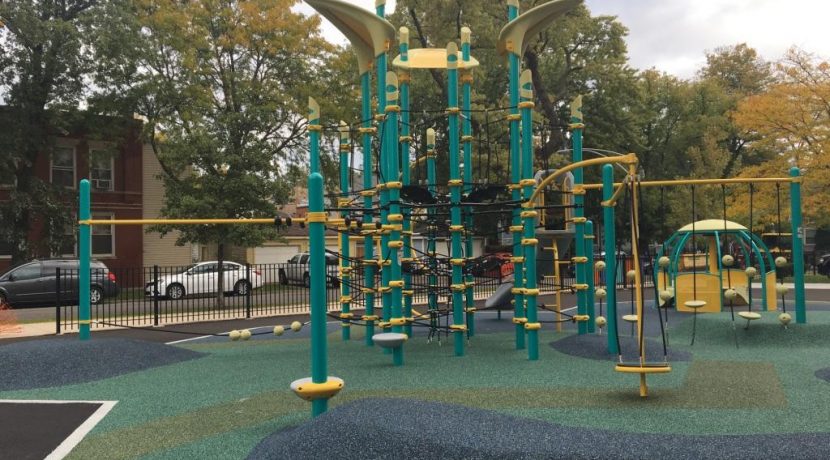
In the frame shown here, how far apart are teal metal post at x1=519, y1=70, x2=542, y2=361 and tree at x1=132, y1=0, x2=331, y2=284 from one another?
13013 mm

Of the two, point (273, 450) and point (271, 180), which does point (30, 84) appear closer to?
point (271, 180)

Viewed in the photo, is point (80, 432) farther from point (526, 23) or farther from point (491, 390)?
point (526, 23)

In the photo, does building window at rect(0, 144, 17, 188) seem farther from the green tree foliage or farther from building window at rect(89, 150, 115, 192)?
the green tree foliage

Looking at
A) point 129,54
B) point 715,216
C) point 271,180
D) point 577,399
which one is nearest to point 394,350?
point 577,399

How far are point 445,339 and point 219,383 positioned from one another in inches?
178

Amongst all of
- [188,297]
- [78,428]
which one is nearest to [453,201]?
[78,428]

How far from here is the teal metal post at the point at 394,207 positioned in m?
7.73

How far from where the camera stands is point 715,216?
102 ft

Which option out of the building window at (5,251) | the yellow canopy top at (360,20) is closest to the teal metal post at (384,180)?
the yellow canopy top at (360,20)

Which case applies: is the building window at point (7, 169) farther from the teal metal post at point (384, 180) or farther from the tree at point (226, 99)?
the teal metal post at point (384, 180)

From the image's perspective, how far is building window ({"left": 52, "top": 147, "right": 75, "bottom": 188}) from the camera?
27.4 meters

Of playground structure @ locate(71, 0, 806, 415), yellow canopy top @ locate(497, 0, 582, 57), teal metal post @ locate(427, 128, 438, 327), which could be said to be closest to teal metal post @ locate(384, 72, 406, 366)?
playground structure @ locate(71, 0, 806, 415)

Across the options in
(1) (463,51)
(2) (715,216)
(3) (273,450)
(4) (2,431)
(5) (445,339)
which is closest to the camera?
(3) (273,450)

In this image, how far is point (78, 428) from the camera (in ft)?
17.8
